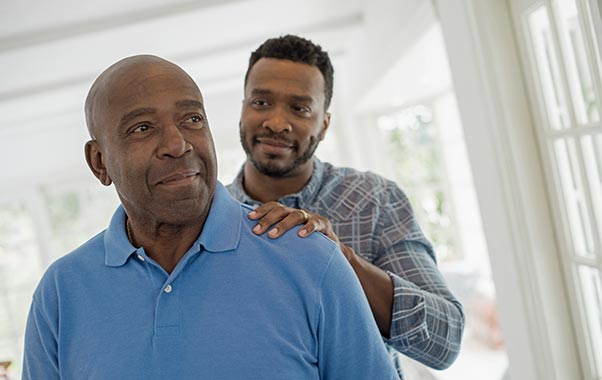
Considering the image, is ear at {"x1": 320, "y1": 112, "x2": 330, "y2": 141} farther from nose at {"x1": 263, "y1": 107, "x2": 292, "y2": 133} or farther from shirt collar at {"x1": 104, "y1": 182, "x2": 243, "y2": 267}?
shirt collar at {"x1": 104, "y1": 182, "x2": 243, "y2": 267}

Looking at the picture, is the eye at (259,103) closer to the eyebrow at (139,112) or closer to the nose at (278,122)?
the nose at (278,122)

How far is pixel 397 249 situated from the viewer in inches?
67.4

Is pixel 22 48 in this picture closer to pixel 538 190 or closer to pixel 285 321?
pixel 538 190

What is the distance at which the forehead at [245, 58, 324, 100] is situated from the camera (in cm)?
180

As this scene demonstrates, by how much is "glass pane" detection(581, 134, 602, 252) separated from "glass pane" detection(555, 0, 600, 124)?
0.23ft

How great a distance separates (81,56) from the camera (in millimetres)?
4871

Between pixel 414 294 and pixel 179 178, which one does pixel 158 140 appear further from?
pixel 414 294

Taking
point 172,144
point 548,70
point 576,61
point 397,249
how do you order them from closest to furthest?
point 172,144 → point 397,249 → point 576,61 → point 548,70

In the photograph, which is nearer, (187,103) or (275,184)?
(187,103)

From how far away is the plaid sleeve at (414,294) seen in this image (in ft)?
5.05

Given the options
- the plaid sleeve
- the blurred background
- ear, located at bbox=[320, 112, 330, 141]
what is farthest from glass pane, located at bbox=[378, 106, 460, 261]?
the plaid sleeve

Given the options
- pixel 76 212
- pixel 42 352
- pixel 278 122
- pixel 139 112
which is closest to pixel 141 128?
pixel 139 112

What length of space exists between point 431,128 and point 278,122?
572 cm

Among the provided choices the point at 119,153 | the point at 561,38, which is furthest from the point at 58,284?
the point at 561,38
